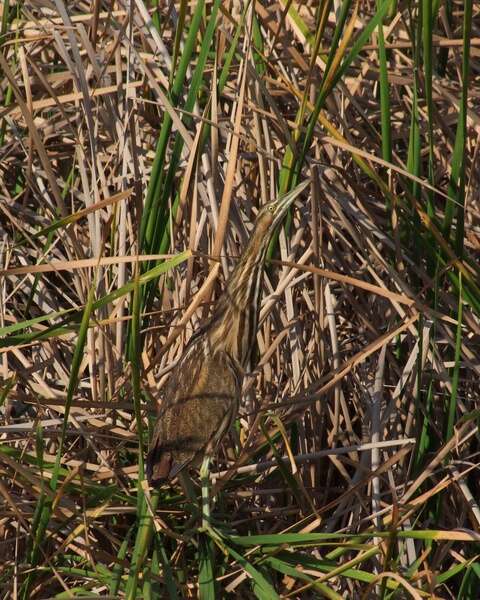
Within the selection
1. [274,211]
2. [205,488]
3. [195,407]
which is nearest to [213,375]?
[195,407]

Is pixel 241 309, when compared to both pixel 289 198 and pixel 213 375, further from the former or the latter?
pixel 289 198

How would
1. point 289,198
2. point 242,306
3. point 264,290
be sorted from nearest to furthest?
point 289,198
point 242,306
point 264,290

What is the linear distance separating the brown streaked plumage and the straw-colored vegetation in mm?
68

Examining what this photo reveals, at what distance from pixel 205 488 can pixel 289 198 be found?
561 millimetres

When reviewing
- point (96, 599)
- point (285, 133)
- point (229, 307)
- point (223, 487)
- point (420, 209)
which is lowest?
point (223, 487)

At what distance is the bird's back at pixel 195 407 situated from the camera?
2.08 m

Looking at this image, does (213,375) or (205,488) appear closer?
(205,488)

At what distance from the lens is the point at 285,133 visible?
6.89ft

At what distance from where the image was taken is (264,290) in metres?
2.35

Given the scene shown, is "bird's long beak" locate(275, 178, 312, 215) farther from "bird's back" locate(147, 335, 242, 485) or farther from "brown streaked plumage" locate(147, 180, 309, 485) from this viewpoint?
"bird's back" locate(147, 335, 242, 485)

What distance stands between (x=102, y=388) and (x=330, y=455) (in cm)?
47

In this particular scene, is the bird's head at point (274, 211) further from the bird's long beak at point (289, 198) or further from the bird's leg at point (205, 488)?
the bird's leg at point (205, 488)

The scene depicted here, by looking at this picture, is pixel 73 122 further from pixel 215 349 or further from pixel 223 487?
pixel 223 487

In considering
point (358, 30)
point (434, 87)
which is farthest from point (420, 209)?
point (358, 30)
